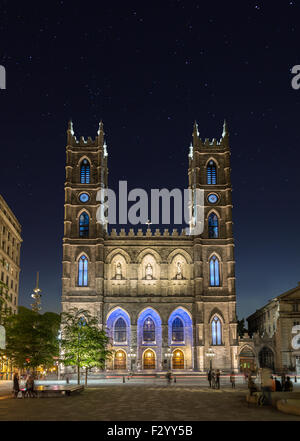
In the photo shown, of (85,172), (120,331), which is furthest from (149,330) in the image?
(85,172)

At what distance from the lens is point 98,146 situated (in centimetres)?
7438

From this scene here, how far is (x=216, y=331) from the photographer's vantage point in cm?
6706

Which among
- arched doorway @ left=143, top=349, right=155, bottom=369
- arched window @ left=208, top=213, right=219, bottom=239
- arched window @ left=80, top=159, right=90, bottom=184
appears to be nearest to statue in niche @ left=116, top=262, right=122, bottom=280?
arched doorway @ left=143, top=349, right=155, bottom=369

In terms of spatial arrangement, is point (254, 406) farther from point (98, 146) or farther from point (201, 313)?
point (98, 146)

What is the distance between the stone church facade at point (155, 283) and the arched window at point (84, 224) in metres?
0.14

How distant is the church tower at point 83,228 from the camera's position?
67.8 meters

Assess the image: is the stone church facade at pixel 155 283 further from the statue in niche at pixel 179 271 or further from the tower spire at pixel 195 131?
the tower spire at pixel 195 131

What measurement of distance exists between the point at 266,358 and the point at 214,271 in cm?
1482

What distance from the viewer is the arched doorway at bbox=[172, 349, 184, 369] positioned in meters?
67.6

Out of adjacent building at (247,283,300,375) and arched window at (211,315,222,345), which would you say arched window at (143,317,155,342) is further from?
adjacent building at (247,283,300,375)

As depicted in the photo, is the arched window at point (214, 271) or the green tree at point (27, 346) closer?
the green tree at point (27, 346)

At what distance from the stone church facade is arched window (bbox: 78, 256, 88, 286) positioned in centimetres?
13

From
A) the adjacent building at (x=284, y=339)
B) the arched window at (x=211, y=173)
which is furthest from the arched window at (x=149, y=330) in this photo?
the arched window at (x=211, y=173)
